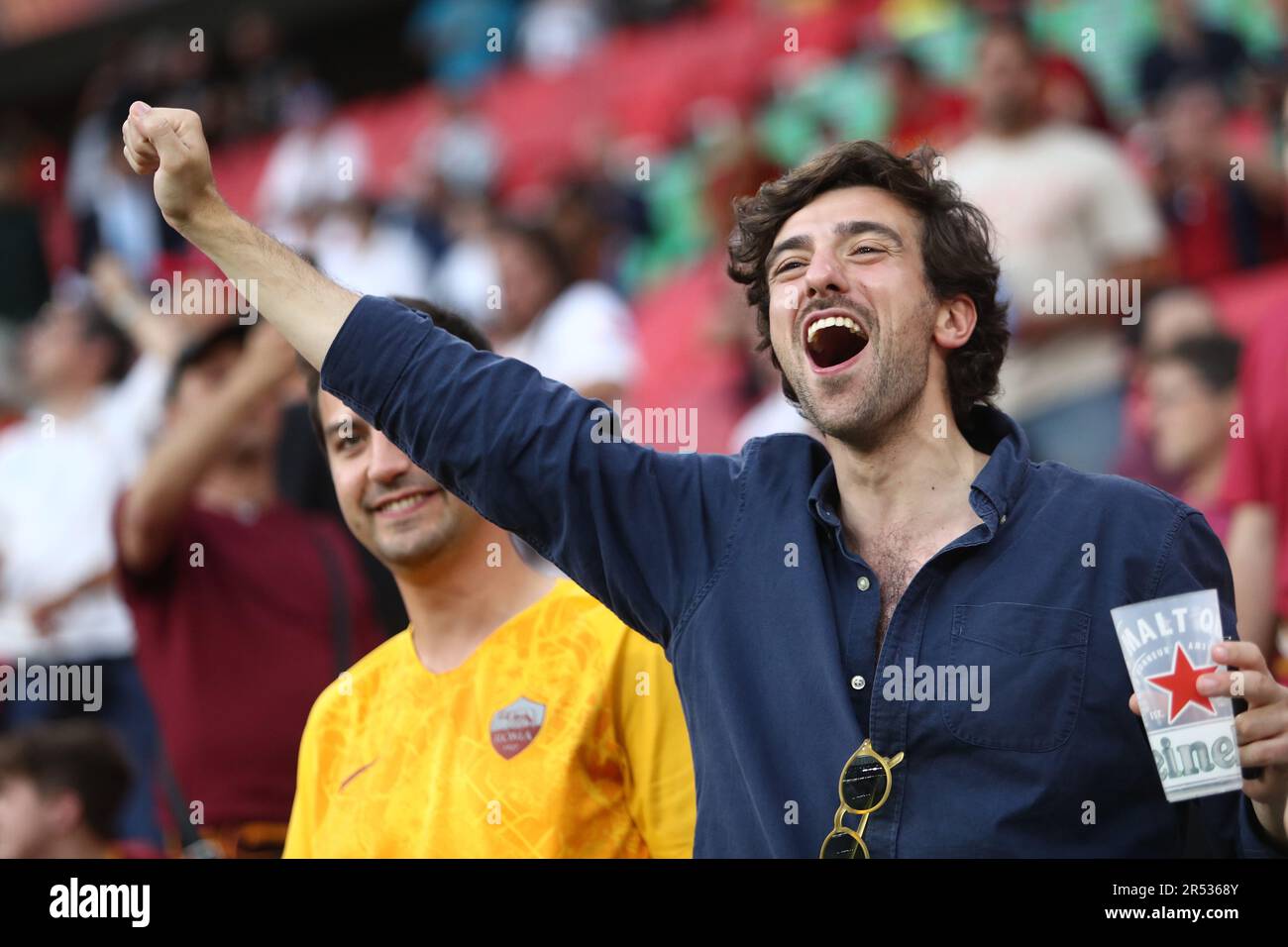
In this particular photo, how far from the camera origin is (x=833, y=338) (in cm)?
288

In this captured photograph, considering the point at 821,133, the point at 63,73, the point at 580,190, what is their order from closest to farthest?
1. the point at 821,133
2. the point at 580,190
3. the point at 63,73

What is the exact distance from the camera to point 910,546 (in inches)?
107

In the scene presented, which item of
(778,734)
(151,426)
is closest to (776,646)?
(778,734)

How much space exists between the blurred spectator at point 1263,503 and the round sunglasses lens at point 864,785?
2068mm

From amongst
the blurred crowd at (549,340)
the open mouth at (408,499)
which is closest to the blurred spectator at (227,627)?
the blurred crowd at (549,340)

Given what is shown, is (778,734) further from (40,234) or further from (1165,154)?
(40,234)

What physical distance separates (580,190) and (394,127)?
4.05 m

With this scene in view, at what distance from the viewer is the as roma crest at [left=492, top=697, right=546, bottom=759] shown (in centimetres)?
304

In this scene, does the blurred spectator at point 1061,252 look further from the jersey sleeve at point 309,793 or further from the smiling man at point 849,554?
the jersey sleeve at point 309,793

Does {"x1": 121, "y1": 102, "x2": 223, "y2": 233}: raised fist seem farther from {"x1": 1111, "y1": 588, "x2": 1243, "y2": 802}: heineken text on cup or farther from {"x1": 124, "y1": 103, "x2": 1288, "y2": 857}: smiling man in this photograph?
{"x1": 1111, "y1": 588, "x2": 1243, "y2": 802}: heineken text on cup

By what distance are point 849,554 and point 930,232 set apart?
0.66 metres

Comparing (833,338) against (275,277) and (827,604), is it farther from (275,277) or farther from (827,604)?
(275,277)

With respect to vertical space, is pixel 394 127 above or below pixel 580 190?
above

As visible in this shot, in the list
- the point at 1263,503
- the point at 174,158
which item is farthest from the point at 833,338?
the point at 1263,503
